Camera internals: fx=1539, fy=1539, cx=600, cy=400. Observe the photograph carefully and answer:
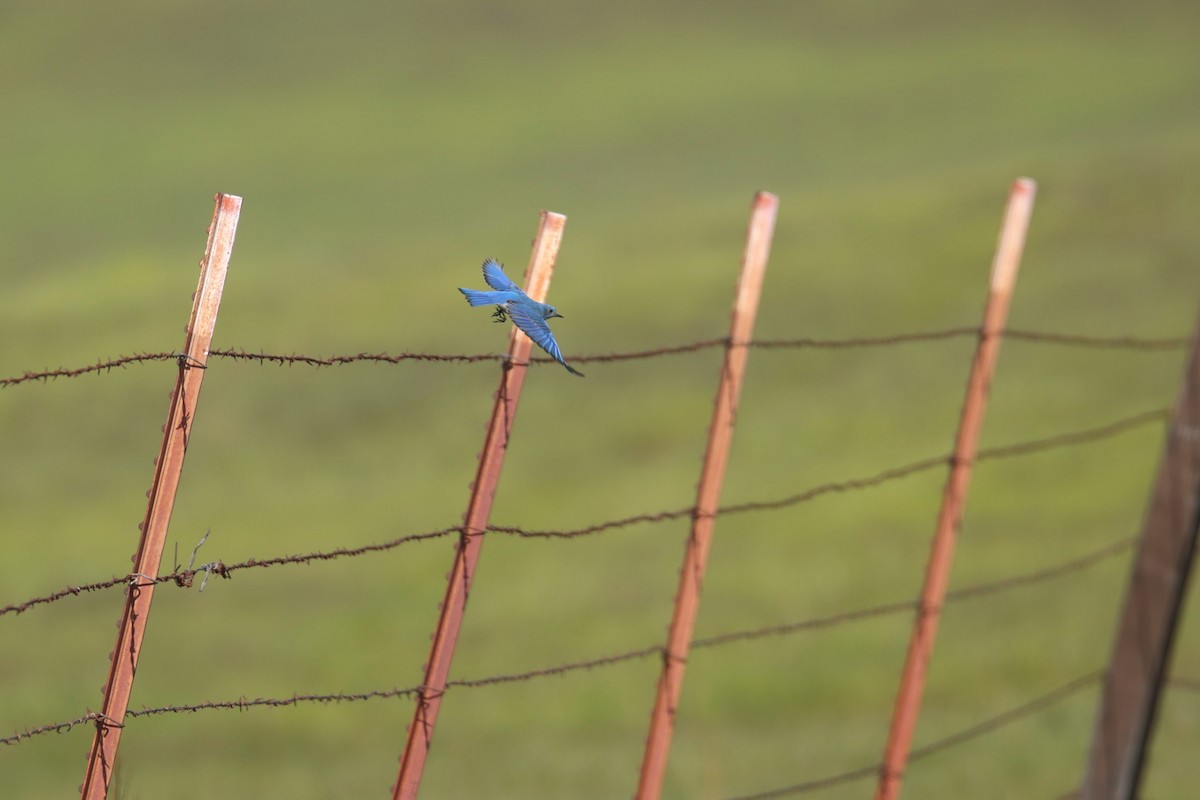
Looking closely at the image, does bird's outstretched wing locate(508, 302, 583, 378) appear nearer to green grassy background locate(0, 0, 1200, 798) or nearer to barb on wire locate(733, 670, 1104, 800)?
green grassy background locate(0, 0, 1200, 798)

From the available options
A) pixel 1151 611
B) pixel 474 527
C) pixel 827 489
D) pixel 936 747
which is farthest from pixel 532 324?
pixel 1151 611

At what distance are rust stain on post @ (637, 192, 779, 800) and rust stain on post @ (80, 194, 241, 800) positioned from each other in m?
1.46

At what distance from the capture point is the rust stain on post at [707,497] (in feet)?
12.3

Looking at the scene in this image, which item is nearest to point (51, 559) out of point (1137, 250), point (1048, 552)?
point (1048, 552)

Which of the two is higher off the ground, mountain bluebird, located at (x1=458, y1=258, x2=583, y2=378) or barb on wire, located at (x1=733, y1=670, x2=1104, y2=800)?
mountain bluebird, located at (x1=458, y1=258, x2=583, y2=378)

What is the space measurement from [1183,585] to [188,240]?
56.8 ft

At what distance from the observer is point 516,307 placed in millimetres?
2781

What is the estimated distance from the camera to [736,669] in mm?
10117

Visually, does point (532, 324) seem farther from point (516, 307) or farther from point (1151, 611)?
point (1151, 611)

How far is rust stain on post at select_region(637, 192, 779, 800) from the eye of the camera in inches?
148

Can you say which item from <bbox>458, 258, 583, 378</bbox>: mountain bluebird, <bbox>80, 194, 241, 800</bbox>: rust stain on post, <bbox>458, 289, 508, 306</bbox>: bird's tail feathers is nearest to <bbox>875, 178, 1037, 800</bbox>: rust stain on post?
<bbox>458, 258, 583, 378</bbox>: mountain bluebird

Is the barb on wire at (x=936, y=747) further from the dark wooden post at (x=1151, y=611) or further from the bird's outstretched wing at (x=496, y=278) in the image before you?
the bird's outstretched wing at (x=496, y=278)

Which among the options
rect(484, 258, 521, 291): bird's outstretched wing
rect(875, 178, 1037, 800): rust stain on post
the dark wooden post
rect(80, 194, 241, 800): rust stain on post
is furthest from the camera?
the dark wooden post

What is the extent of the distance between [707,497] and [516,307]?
45.6 inches
